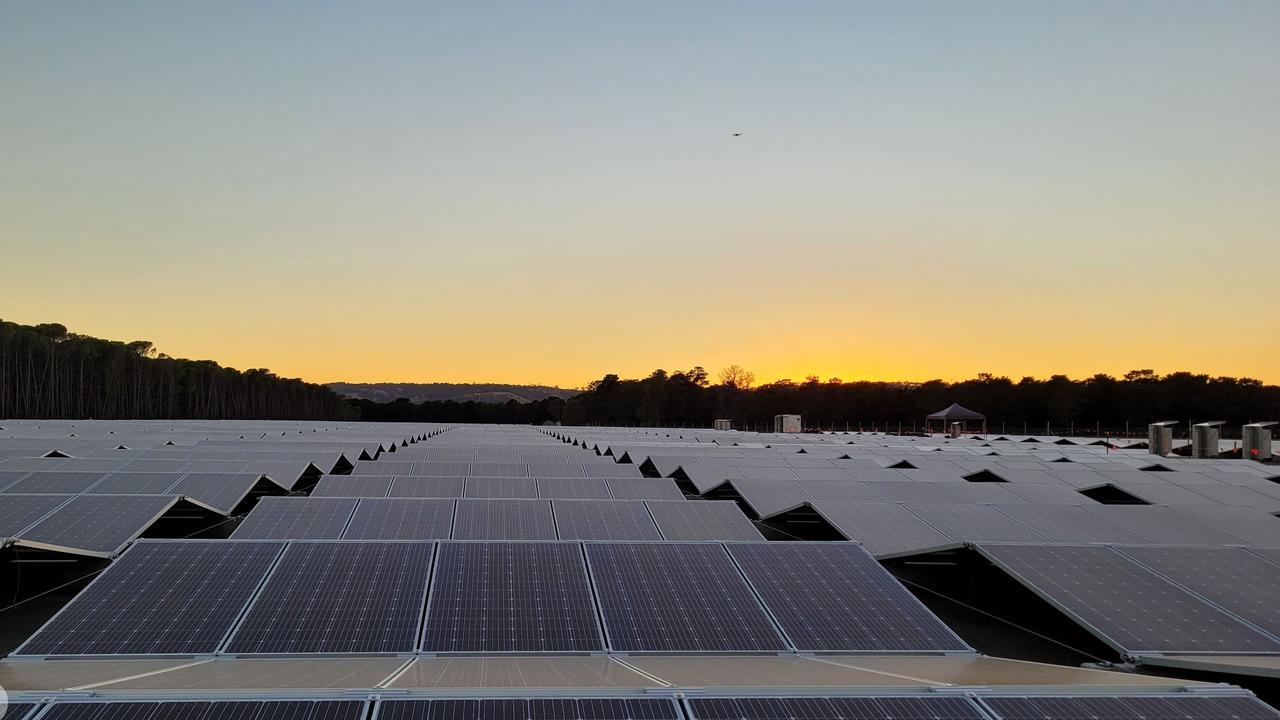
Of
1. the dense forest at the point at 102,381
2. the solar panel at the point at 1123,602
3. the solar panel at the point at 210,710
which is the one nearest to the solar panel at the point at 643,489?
the solar panel at the point at 1123,602

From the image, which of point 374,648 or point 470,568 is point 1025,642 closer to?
point 470,568

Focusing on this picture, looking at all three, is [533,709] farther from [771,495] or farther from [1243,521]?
[1243,521]

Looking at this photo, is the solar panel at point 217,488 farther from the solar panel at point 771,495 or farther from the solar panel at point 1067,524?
the solar panel at point 1067,524

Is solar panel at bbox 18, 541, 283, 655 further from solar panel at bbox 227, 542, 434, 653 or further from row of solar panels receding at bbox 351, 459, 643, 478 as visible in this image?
row of solar panels receding at bbox 351, 459, 643, 478

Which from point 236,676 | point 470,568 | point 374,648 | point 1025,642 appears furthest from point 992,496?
point 236,676

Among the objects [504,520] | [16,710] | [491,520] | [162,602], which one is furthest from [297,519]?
[16,710]

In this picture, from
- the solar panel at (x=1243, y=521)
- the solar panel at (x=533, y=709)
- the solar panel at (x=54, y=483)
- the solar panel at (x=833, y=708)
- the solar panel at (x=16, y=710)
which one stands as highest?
the solar panel at (x=54, y=483)
